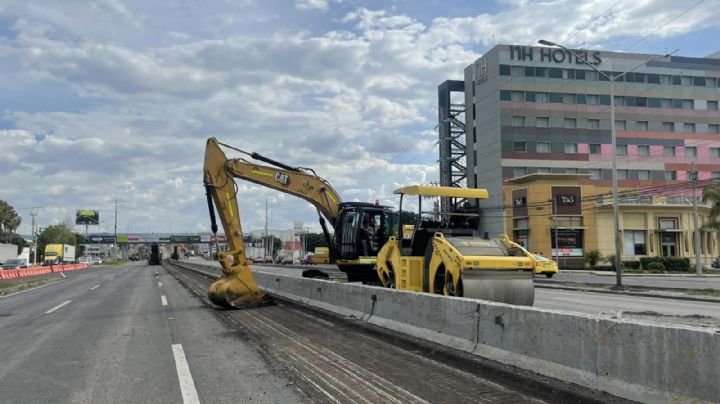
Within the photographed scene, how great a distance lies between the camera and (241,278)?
49.0 feet

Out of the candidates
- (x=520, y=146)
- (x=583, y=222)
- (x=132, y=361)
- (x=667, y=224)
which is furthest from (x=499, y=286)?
(x=520, y=146)

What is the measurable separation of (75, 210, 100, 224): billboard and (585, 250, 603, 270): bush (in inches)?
4714

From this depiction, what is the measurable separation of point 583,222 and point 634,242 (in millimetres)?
6695

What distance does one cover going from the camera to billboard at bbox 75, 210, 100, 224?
13550 centimetres

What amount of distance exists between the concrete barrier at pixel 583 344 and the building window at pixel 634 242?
5588 cm

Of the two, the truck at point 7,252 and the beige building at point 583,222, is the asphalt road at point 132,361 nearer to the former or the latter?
the beige building at point 583,222

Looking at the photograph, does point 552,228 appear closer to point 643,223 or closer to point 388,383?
point 643,223

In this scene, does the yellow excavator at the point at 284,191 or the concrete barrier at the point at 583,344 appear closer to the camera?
the concrete barrier at the point at 583,344

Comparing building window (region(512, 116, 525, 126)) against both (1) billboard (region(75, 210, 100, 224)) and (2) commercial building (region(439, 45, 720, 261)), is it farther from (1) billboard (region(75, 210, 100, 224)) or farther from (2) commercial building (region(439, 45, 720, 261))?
(1) billboard (region(75, 210, 100, 224))

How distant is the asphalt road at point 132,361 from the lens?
20.5 feet

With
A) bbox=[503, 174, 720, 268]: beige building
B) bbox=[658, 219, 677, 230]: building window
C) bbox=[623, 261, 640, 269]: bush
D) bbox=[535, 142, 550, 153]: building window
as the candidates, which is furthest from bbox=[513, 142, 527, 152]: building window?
bbox=[623, 261, 640, 269]: bush

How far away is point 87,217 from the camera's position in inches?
5359

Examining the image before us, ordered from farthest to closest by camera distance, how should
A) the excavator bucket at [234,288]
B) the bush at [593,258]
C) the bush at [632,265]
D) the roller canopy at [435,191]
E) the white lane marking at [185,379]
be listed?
the bush at [593,258]
the bush at [632,265]
the excavator bucket at [234,288]
the roller canopy at [435,191]
the white lane marking at [185,379]

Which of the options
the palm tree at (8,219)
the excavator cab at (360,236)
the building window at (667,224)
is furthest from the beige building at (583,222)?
the palm tree at (8,219)
